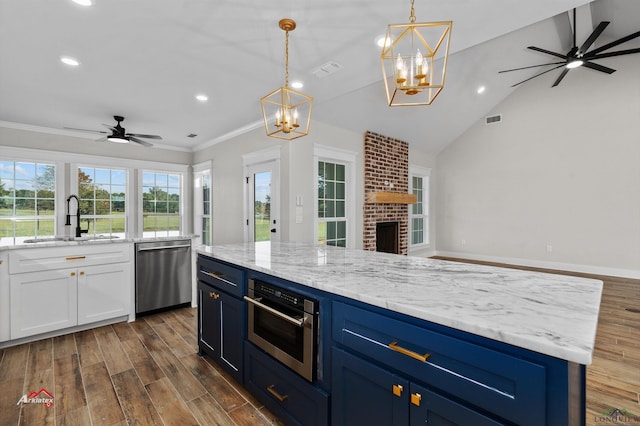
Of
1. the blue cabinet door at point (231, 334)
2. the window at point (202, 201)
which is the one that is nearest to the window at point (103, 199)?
the window at point (202, 201)

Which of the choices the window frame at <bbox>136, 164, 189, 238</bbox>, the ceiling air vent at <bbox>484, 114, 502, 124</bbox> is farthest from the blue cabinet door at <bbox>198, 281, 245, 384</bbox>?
the ceiling air vent at <bbox>484, 114, 502, 124</bbox>

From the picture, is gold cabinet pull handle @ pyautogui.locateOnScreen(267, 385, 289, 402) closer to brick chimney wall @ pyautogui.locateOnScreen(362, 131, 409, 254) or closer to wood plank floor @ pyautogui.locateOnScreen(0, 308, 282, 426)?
wood plank floor @ pyautogui.locateOnScreen(0, 308, 282, 426)

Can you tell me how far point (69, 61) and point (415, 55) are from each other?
10.3ft

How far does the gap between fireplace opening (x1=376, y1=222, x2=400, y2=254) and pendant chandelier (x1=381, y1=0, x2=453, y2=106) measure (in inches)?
93.2

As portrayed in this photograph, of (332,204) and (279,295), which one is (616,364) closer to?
(279,295)

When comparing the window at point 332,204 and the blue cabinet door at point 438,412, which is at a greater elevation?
the window at point 332,204

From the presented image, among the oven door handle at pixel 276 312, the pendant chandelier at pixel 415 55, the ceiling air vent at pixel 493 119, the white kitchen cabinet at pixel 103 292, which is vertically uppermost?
the ceiling air vent at pixel 493 119

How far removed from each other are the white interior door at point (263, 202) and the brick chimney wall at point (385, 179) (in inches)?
64.2

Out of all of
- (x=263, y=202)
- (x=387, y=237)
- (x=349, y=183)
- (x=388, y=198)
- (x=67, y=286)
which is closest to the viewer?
(x=67, y=286)

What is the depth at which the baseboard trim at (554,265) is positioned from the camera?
5.30 meters

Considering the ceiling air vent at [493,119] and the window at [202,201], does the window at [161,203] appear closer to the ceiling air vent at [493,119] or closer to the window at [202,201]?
the window at [202,201]

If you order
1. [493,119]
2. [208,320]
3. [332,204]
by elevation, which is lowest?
[208,320]

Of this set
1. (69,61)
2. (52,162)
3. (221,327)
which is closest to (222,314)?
(221,327)

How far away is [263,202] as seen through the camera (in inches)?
184
